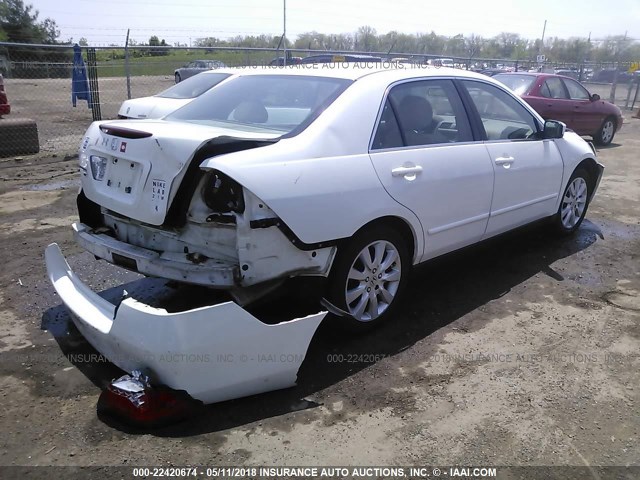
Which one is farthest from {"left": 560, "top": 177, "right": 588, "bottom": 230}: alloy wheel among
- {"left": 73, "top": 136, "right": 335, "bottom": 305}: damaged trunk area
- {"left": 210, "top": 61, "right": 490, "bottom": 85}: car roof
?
{"left": 73, "top": 136, "right": 335, "bottom": 305}: damaged trunk area

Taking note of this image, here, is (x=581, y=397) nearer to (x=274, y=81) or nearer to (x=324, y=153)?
(x=324, y=153)

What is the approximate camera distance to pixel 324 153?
3.23 metres

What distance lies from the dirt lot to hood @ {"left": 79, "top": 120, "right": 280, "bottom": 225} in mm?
997

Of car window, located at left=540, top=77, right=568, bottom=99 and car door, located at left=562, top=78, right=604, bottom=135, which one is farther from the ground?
car window, located at left=540, top=77, right=568, bottom=99

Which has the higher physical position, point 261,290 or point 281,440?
point 261,290

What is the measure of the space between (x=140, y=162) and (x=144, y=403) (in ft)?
4.42

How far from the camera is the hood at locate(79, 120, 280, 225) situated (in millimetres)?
3000

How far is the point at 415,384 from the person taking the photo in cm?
322

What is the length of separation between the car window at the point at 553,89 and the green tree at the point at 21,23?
42235mm

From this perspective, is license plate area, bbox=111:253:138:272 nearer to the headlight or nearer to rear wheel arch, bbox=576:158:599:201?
the headlight

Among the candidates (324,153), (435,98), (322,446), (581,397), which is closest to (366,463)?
(322,446)

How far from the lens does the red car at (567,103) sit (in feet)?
36.4

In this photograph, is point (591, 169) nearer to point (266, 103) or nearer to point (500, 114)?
point (500, 114)

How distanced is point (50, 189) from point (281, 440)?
6183mm
